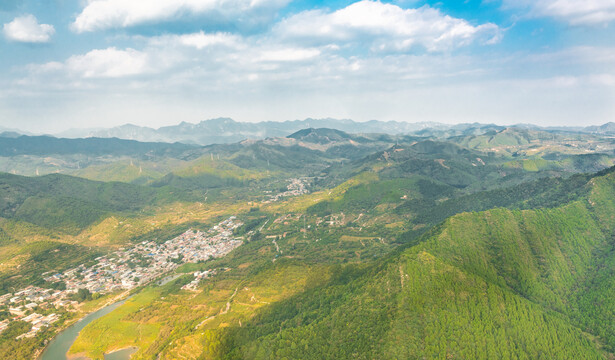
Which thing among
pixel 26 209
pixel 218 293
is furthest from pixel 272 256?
pixel 26 209

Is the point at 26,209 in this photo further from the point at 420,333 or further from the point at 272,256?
the point at 420,333

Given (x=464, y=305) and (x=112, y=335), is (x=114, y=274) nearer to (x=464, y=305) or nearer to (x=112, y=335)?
(x=112, y=335)

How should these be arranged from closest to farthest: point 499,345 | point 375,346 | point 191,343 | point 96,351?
point 375,346, point 499,345, point 191,343, point 96,351

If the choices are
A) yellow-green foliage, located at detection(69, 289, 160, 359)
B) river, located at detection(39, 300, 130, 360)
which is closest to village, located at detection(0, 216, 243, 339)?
river, located at detection(39, 300, 130, 360)

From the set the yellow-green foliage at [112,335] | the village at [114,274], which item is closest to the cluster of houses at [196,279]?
the village at [114,274]

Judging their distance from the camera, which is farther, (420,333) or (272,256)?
(272,256)

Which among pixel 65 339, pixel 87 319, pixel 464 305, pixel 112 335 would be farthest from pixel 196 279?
pixel 464 305

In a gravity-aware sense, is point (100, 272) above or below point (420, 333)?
below

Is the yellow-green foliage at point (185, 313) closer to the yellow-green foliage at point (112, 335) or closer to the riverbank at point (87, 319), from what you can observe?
the yellow-green foliage at point (112, 335)
